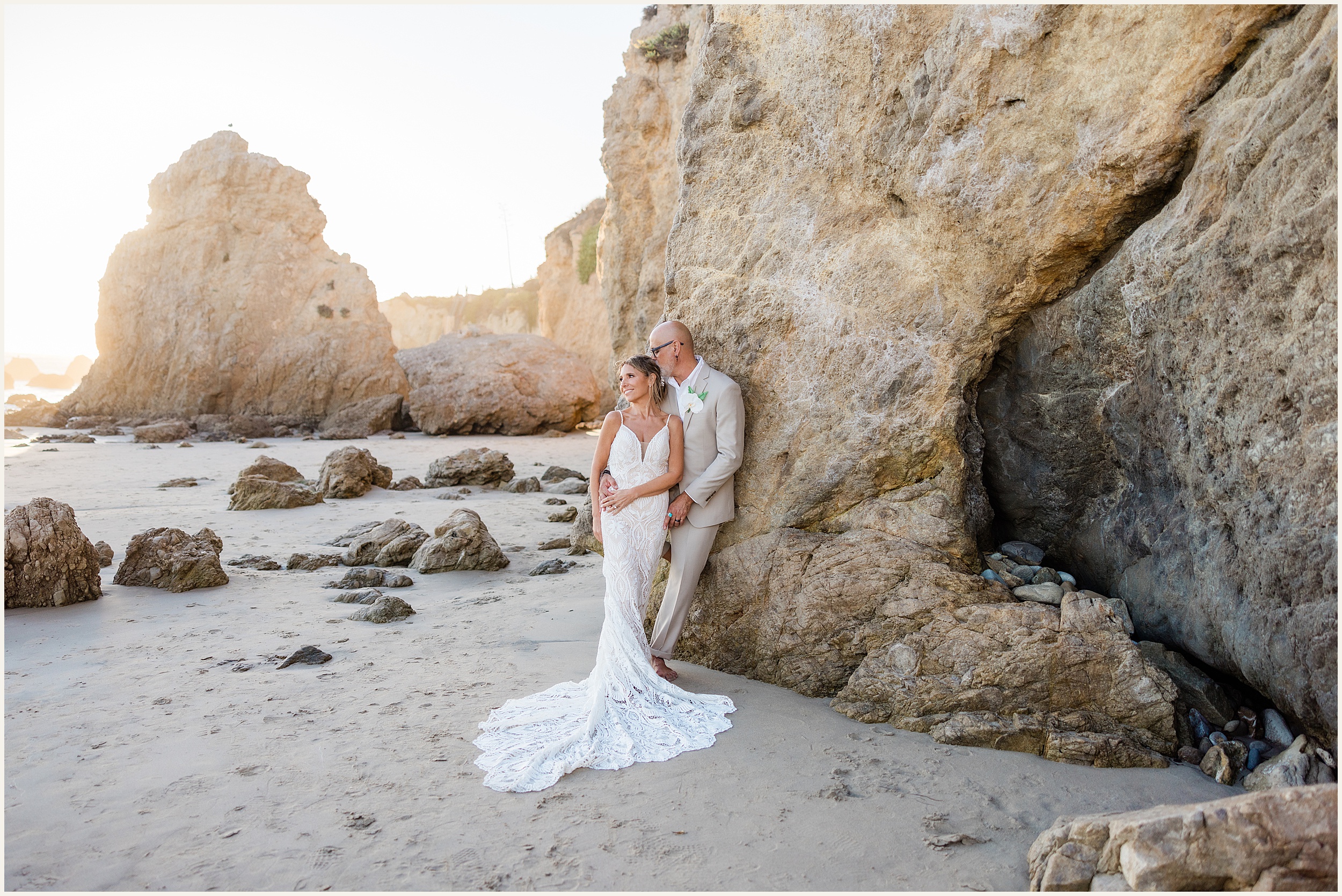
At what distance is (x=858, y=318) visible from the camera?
14.7ft

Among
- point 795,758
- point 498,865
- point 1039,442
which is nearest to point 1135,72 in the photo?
point 1039,442

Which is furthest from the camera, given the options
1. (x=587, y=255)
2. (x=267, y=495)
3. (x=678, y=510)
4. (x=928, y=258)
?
(x=587, y=255)

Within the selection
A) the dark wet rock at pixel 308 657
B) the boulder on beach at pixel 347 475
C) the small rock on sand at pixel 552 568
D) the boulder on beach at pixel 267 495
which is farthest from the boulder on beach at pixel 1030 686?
the boulder on beach at pixel 347 475

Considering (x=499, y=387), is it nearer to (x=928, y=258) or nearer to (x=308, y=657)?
(x=308, y=657)

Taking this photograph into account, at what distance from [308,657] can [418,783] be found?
5.68 feet

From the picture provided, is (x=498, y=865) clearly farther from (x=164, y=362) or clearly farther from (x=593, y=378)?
(x=164, y=362)

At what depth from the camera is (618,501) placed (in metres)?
4.47

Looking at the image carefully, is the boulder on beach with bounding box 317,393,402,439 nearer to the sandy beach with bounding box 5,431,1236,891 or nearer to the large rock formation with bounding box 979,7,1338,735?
Result: the sandy beach with bounding box 5,431,1236,891

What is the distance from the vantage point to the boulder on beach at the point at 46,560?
220 inches

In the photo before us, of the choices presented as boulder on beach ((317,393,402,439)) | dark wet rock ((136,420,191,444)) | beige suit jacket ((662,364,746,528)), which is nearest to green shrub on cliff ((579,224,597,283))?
boulder on beach ((317,393,402,439))

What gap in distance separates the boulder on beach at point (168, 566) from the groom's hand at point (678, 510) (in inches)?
149

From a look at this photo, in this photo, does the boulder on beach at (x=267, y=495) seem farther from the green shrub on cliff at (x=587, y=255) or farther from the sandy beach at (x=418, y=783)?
the green shrub on cliff at (x=587, y=255)

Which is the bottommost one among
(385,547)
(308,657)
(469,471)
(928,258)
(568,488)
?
(308,657)

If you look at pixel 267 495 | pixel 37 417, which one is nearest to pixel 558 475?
pixel 267 495
